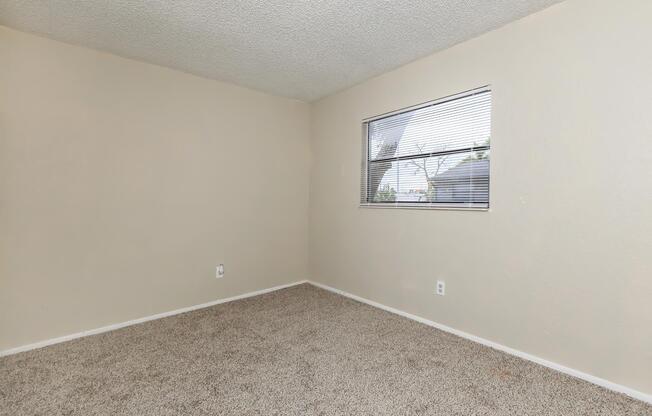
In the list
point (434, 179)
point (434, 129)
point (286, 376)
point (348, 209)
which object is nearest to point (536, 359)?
point (434, 179)

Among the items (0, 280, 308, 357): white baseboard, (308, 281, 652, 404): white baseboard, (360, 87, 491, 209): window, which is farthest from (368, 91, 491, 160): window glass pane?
(0, 280, 308, 357): white baseboard

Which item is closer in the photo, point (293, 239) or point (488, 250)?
point (488, 250)

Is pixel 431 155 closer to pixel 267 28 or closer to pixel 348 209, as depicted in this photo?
pixel 348 209

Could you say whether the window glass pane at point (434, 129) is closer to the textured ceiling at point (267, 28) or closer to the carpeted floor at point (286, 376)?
the textured ceiling at point (267, 28)

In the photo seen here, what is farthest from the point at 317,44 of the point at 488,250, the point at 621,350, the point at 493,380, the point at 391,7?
the point at 621,350

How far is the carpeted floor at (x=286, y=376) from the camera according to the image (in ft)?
5.30

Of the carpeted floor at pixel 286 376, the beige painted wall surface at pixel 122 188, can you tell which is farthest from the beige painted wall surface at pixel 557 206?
the beige painted wall surface at pixel 122 188

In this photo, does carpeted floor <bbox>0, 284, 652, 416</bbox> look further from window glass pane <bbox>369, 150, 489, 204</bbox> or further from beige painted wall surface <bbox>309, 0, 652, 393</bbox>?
window glass pane <bbox>369, 150, 489, 204</bbox>

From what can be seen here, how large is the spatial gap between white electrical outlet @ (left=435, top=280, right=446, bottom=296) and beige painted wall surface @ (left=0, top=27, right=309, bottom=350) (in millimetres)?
1854

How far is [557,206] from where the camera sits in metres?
1.97

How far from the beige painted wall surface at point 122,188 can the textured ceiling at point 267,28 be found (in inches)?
11.3

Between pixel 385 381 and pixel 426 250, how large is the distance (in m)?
1.19

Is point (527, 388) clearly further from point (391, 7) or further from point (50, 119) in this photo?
point (50, 119)

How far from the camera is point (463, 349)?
7.34 feet
